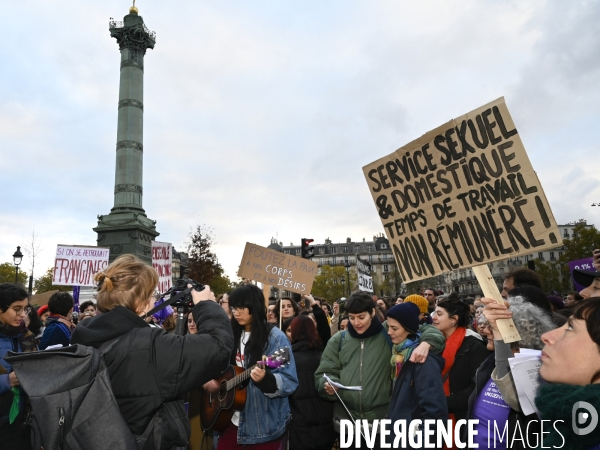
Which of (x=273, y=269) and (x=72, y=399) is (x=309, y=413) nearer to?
(x=72, y=399)

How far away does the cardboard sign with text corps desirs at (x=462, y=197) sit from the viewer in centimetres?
300

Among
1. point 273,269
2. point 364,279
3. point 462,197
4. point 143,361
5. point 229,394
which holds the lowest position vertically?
point 229,394

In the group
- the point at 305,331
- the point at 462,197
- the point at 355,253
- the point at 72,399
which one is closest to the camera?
the point at 72,399

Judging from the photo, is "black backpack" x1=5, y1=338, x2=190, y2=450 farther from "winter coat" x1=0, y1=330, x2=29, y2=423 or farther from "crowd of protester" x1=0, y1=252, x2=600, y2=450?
"winter coat" x1=0, y1=330, x2=29, y2=423

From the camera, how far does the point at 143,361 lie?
234 centimetres

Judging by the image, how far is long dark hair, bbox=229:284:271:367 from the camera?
432 cm

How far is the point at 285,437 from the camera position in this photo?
444 cm

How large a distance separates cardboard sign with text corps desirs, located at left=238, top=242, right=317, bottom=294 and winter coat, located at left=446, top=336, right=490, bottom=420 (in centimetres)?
373

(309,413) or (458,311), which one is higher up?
(458,311)

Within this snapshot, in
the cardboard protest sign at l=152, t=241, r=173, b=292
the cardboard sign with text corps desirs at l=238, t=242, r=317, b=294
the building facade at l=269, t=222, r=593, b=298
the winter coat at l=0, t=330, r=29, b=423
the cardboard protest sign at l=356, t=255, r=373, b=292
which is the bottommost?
the winter coat at l=0, t=330, r=29, b=423

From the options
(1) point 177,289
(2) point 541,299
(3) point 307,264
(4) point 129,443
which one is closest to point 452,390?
(2) point 541,299

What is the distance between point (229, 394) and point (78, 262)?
10.6 meters

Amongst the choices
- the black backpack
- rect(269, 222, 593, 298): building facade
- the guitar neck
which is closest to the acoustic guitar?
the guitar neck

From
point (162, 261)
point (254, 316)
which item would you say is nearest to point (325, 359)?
point (254, 316)
